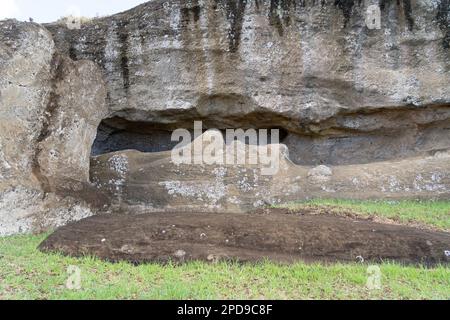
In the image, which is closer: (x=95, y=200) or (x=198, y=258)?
(x=198, y=258)

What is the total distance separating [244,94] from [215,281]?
27.6ft

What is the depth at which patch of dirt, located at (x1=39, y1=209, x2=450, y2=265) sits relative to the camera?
20.7 feet

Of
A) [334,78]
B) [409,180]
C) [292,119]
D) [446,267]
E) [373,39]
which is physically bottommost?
[446,267]

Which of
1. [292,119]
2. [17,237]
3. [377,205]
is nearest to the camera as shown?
[17,237]

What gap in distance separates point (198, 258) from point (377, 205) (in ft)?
17.0

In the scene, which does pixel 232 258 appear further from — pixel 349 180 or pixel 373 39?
pixel 373 39

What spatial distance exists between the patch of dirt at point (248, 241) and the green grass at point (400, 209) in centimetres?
175

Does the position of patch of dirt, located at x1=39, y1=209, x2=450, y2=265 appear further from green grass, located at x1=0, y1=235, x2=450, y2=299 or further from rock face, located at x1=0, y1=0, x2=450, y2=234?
rock face, located at x1=0, y1=0, x2=450, y2=234

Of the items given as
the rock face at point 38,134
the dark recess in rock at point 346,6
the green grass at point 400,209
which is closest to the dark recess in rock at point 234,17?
the dark recess in rock at point 346,6

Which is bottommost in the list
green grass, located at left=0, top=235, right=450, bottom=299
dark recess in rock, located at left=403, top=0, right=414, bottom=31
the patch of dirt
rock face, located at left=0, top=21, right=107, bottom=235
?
green grass, located at left=0, top=235, right=450, bottom=299

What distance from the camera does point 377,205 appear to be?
10055mm

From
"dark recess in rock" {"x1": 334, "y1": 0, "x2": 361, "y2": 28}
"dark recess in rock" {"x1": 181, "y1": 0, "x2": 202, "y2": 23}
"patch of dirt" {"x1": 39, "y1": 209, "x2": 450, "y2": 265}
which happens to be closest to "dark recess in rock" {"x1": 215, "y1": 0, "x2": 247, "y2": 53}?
"dark recess in rock" {"x1": 181, "y1": 0, "x2": 202, "y2": 23}

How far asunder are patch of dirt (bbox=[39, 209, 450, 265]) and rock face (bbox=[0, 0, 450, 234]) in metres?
2.96

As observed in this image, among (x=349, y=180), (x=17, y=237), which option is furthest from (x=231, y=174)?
(x=17, y=237)
